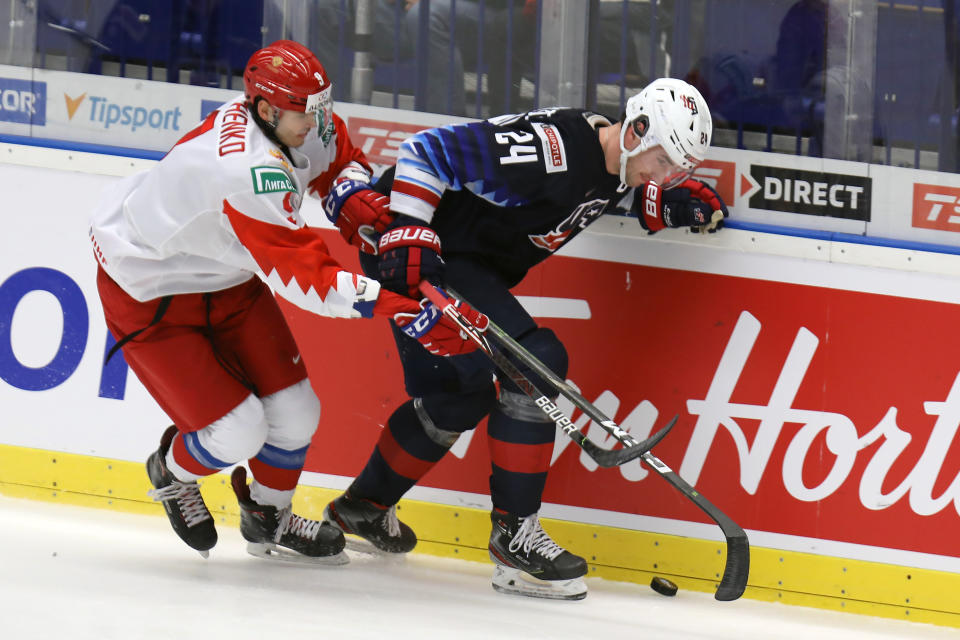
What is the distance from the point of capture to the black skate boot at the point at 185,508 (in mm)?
3105

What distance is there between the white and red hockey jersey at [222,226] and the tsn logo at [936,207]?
4.91ft

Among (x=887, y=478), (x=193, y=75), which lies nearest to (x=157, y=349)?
(x=193, y=75)

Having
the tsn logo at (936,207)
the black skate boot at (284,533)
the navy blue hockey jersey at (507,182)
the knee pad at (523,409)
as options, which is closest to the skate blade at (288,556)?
the black skate boot at (284,533)

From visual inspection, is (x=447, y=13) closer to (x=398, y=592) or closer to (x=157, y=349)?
(x=157, y=349)

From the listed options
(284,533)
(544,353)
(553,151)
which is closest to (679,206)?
(553,151)

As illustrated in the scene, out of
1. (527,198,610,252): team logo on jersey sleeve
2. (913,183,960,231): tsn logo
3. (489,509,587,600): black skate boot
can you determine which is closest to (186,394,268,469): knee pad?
(489,509,587,600): black skate boot

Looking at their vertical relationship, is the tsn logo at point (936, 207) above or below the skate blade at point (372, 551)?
above

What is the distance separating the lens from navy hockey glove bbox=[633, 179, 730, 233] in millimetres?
3213

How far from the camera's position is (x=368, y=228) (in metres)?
3.04

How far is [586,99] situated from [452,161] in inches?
26.5

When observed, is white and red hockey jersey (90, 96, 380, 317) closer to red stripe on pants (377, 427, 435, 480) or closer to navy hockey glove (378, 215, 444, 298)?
navy hockey glove (378, 215, 444, 298)

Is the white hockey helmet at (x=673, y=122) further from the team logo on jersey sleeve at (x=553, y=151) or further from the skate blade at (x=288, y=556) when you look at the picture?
the skate blade at (x=288, y=556)

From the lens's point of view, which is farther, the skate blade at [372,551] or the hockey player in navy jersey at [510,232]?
the skate blade at [372,551]

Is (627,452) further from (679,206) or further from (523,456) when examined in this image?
(679,206)
